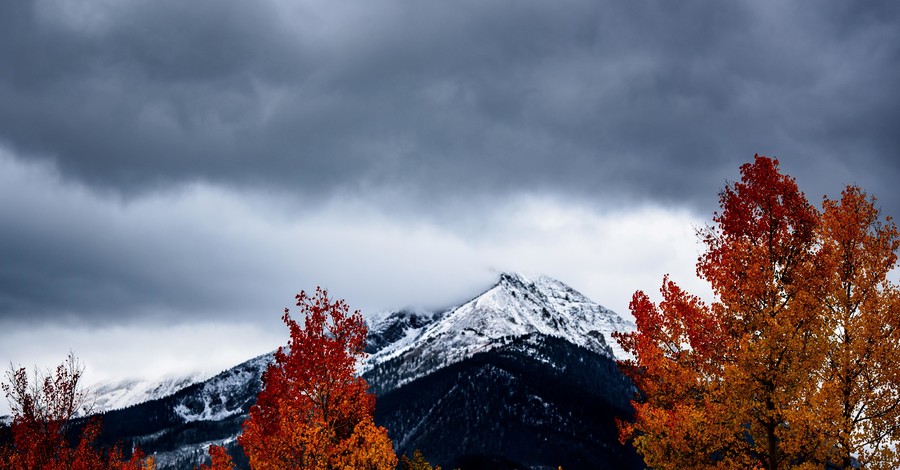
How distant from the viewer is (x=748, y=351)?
17062 millimetres

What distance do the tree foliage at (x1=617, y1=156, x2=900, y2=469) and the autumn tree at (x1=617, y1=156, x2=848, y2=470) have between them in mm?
33

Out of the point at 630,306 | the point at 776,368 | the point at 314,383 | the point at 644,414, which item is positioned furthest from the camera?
the point at 314,383

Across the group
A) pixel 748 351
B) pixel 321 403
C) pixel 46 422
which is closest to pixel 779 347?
pixel 748 351

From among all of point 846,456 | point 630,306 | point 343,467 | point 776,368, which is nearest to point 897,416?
point 846,456

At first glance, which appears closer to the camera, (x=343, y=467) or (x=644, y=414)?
(x=644, y=414)

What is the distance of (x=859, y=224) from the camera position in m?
19.5

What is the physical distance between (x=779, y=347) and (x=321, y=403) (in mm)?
16095

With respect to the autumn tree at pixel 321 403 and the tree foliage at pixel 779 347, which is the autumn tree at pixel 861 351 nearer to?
the tree foliage at pixel 779 347

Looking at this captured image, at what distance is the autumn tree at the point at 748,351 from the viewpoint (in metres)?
17.1

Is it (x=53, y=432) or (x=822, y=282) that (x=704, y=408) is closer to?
(x=822, y=282)

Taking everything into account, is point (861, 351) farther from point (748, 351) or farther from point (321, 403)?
point (321, 403)

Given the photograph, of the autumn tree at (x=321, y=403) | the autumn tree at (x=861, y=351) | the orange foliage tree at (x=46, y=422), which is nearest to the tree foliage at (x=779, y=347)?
the autumn tree at (x=861, y=351)

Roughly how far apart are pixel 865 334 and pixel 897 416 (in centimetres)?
233

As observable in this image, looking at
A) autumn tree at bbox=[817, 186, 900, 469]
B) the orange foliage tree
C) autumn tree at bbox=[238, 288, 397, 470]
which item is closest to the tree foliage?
autumn tree at bbox=[817, 186, 900, 469]
